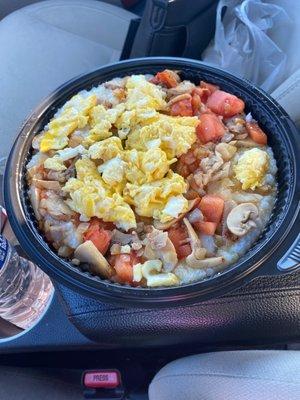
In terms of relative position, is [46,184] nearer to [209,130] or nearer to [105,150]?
[105,150]

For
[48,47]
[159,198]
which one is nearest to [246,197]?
[159,198]

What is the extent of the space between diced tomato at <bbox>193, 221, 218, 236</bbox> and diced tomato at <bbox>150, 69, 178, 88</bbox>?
0.94 feet

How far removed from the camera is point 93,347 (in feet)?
3.44

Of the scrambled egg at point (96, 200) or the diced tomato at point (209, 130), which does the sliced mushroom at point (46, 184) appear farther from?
the diced tomato at point (209, 130)

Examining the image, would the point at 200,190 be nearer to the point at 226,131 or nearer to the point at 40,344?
the point at 226,131

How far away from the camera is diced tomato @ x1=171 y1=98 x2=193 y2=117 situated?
1078mm

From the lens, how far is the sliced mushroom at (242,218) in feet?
3.13

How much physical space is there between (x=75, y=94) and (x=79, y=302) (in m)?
0.39

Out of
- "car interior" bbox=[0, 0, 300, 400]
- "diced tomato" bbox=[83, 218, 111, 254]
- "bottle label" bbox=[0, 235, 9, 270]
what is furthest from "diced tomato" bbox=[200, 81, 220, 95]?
"bottle label" bbox=[0, 235, 9, 270]

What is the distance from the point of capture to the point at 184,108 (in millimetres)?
1078

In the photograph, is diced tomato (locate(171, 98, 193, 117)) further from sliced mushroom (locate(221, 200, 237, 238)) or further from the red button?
the red button

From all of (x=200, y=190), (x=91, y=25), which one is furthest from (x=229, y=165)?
(x=91, y=25)

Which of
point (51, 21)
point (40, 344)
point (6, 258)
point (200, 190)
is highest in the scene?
point (51, 21)

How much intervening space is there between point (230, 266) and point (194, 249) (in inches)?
2.4
